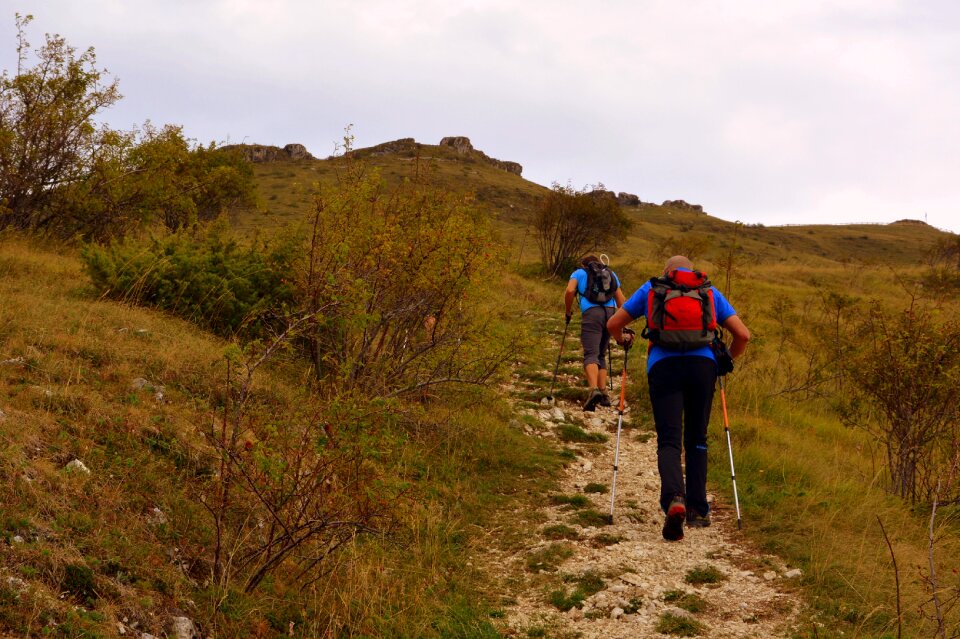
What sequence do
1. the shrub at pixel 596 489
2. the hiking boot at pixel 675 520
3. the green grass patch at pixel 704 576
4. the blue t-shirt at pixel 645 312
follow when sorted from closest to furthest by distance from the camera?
the green grass patch at pixel 704 576 < the hiking boot at pixel 675 520 < the blue t-shirt at pixel 645 312 < the shrub at pixel 596 489

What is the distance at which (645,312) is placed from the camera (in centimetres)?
592

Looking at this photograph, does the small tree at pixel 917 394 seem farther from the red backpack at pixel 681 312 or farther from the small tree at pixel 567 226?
the small tree at pixel 567 226

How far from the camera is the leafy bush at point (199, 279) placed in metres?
7.89

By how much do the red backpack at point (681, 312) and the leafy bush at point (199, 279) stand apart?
170 inches

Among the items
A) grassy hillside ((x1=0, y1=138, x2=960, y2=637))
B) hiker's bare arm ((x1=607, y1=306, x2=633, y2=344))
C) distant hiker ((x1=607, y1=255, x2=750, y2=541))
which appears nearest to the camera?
grassy hillside ((x1=0, y1=138, x2=960, y2=637))

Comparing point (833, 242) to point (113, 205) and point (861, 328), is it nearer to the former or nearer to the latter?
point (861, 328)

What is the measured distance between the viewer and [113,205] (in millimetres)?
10906

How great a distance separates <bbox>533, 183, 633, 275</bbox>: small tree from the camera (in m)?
23.7

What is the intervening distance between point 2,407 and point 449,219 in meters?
4.23

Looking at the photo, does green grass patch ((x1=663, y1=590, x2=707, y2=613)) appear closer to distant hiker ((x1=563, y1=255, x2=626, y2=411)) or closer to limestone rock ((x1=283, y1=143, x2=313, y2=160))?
distant hiker ((x1=563, y1=255, x2=626, y2=411))

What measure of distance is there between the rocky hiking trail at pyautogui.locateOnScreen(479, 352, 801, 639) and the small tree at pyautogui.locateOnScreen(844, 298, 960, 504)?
2125 millimetres

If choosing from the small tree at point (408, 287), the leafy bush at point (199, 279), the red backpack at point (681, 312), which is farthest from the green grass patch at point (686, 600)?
the leafy bush at point (199, 279)

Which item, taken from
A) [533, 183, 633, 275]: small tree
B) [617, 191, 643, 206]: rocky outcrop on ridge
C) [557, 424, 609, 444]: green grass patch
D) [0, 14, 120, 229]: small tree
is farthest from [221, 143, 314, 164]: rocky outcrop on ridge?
[557, 424, 609, 444]: green grass patch

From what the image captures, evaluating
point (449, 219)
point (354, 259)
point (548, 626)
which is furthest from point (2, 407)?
point (449, 219)
